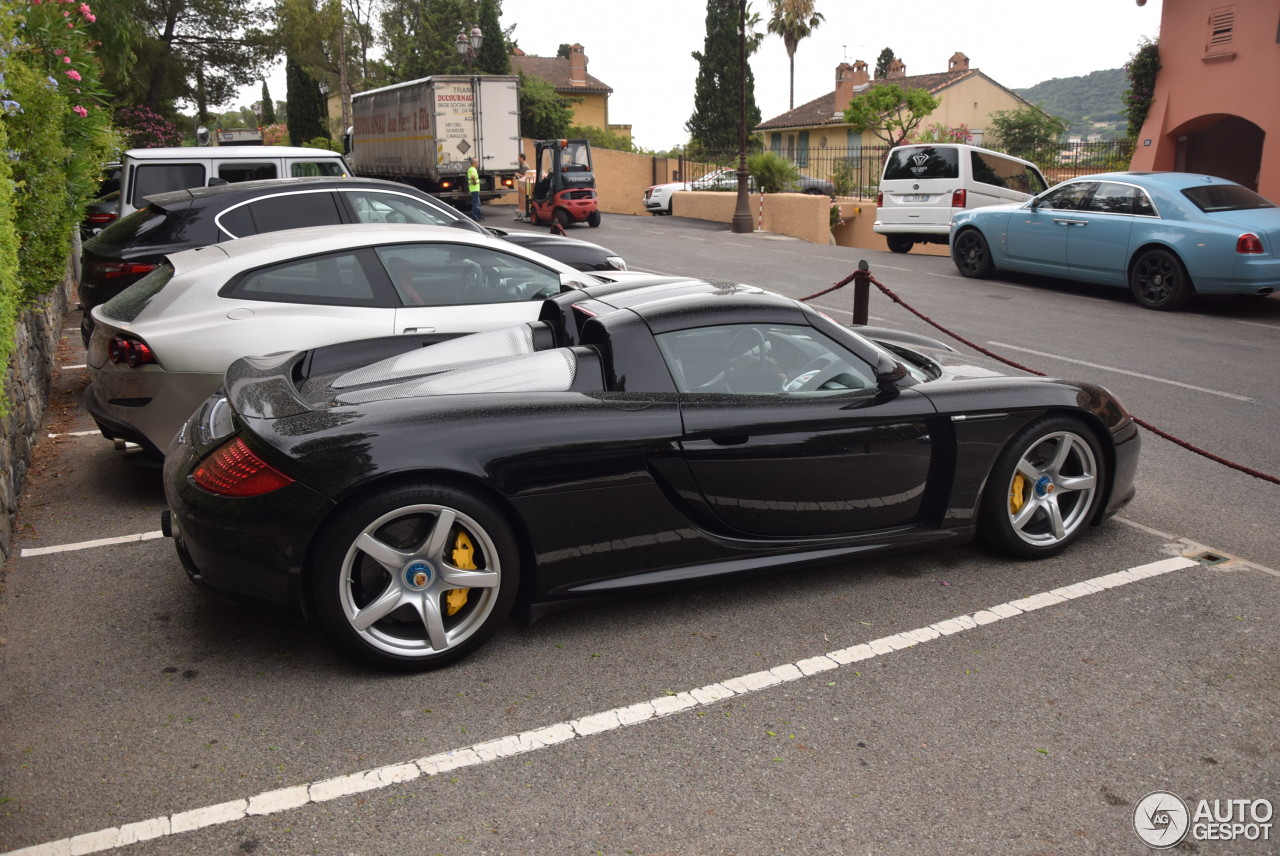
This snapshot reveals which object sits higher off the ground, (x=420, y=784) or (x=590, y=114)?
(x=590, y=114)

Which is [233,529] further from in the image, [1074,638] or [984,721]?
[1074,638]

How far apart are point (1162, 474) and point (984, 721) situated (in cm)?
340

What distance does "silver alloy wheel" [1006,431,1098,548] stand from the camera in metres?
4.48

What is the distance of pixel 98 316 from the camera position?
548cm

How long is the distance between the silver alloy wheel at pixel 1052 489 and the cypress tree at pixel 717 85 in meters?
58.1

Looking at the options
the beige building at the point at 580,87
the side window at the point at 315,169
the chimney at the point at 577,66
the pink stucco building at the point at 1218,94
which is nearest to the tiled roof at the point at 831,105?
the beige building at the point at 580,87

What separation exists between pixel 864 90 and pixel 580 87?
921 inches

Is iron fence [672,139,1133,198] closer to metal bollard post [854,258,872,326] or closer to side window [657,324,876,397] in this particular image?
metal bollard post [854,258,872,326]

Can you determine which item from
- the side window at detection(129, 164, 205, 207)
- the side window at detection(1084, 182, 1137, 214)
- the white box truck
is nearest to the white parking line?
the side window at detection(1084, 182, 1137, 214)

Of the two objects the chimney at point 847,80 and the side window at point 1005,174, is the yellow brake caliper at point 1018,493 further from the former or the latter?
the chimney at point 847,80

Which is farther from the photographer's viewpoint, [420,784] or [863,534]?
[863,534]

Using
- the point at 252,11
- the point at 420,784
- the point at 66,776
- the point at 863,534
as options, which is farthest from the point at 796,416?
the point at 252,11

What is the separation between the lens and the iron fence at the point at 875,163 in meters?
23.1

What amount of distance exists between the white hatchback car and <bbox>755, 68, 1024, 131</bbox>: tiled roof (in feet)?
153
